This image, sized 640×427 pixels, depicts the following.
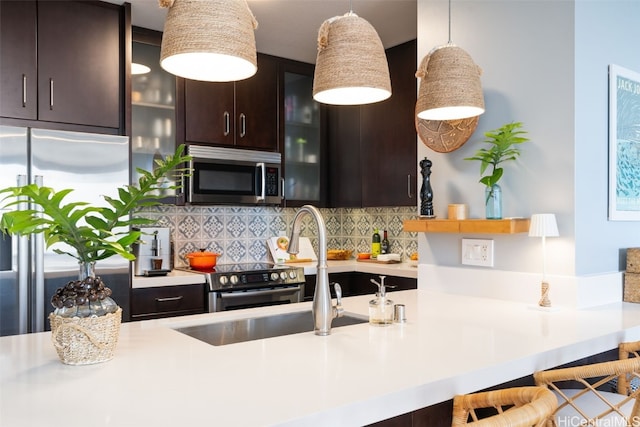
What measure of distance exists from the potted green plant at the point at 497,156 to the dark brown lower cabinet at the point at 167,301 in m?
1.84

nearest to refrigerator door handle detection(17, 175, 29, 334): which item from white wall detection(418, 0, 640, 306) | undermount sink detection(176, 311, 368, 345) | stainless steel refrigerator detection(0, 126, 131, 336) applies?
stainless steel refrigerator detection(0, 126, 131, 336)

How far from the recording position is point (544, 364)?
1.40 metres

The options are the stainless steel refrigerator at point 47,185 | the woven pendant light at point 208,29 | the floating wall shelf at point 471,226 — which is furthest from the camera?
the stainless steel refrigerator at point 47,185

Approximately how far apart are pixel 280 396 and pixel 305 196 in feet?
10.5

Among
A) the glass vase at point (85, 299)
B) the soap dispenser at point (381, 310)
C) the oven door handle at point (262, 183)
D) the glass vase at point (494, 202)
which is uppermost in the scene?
the oven door handle at point (262, 183)

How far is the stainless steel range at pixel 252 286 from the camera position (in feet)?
10.7

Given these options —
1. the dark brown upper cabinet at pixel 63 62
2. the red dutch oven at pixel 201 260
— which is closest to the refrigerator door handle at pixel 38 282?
the dark brown upper cabinet at pixel 63 62

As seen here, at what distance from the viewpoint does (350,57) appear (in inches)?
57.9

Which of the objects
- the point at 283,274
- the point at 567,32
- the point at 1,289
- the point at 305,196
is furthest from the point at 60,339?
the point at 305,196

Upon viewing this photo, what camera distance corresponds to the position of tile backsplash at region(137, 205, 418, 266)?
3.89 meters

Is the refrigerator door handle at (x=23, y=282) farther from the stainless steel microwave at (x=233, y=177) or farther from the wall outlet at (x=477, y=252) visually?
the wall outlet at (x=477, y=252)

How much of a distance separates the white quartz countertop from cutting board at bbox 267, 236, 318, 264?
2.36 metres

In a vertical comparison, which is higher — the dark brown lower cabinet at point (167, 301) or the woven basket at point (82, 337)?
the woven basket at point (82, 337)

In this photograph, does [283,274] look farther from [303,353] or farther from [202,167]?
[303,353]
